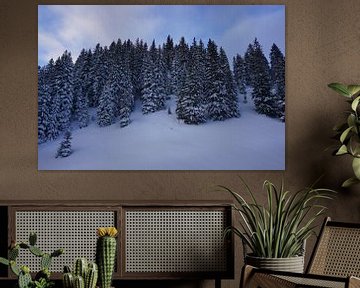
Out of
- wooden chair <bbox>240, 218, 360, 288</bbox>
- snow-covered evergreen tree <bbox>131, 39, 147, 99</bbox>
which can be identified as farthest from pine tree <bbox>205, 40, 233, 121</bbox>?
wooden chair <bbox>240, 218, 360, 288</bbox>

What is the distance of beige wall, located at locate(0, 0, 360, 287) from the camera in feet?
18.4

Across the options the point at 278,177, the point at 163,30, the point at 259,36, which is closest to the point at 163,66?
the point at 163,30

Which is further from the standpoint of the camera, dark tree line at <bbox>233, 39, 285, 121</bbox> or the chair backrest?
dark tree line at <bbox>233, 39, 285, 121</bbox>

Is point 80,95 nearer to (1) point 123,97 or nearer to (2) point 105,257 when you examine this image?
(1) point 123,97

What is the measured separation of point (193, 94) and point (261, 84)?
51cm

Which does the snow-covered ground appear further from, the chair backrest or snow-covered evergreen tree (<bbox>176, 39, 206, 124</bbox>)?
the chair backrest

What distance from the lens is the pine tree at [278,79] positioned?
18.5 ft

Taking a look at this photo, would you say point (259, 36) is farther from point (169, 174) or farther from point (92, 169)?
point (92, 169)

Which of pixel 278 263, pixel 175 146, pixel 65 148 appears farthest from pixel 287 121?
pixel 65 148

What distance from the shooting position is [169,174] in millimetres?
5605

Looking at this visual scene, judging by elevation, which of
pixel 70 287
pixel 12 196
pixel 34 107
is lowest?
pixel 70 287

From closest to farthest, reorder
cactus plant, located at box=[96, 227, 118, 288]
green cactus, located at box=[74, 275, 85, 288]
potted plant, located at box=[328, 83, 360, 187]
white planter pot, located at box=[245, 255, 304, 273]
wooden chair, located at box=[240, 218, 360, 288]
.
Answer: green cactus, located at box=[74, 275, 85, 288], cactus plant, located at box=[96, 227, 118, 288], wooden chair, located at box=[240, 218, 360, 288], white planter pot, located at box=[245, 255, 304, 273], potted plant, located at box=[328, 83, 360, 187]

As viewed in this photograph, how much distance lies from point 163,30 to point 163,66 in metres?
0.26

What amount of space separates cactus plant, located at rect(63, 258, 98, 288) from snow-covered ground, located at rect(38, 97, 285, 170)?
76.2 inches
